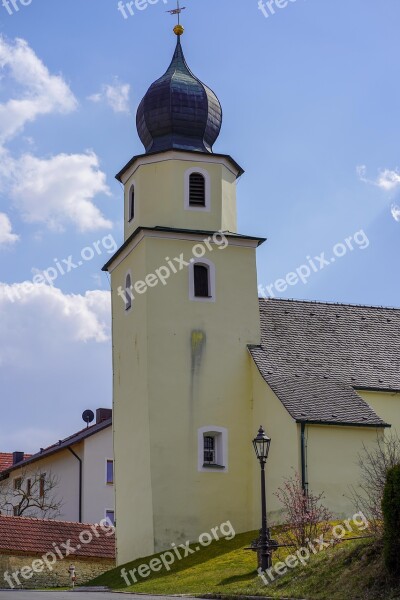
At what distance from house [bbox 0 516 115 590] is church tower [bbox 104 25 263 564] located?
1.21 meters

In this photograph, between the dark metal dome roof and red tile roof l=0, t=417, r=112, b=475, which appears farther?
red tile roof l=0, t=417, r=112, b=475

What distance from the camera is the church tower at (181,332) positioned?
3070 centimetres

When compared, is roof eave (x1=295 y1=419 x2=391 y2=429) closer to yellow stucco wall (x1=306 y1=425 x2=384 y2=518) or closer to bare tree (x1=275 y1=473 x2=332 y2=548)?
yellow stucco wall (x1=306 y1=425 x2=384 y2=518)

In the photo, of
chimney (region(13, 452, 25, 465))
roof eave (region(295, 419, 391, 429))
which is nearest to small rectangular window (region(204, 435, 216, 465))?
roof eave (region(295, 419, 391, 429))

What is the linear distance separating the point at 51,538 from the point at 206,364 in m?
7.58

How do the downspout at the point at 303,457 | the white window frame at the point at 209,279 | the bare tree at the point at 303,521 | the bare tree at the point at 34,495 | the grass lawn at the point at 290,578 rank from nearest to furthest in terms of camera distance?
the grass lawn at the point at 290,578
the bare tree at the point at 303,521
the downspout at the point at 303,457
the white window frame at the point at 209,279
the bare tree at the point at 34,495

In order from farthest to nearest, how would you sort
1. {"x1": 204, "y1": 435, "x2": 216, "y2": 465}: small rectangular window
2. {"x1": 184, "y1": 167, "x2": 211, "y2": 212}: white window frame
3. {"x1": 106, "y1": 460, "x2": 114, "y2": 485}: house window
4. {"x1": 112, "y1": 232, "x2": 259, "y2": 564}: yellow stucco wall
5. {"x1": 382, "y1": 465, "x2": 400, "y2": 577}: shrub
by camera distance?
{"x1": 106, "y1": 460, "x2": 114, "y2": 485}: house window
{"x1": 184, "y1": 167, "x2": 211, "y2": 212}: white window frame
{"x1": 204, "y1": 435, "x2": 216, "y2": 465}: small rectangular window
{"x1": 112, "y1": 232, "x2": 259, "y2": 564}: yellow stucco wall
{"x1": 382, "y1": 465, "x2": 400, "y2": 577}: shrub

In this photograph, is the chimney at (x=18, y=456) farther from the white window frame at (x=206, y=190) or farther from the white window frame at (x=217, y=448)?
the white window frame at (x=206, y=190)

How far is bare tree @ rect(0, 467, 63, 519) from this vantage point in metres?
47.2

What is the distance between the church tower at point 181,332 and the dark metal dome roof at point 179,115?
33 mm

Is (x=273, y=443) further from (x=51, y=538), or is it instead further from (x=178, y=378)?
(x=51, y=538)

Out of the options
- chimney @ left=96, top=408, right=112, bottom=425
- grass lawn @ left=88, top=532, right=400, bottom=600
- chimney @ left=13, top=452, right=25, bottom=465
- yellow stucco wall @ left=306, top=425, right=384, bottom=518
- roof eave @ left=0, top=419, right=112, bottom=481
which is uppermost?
chimney @ left=96, top=408, right=112, bottom=425

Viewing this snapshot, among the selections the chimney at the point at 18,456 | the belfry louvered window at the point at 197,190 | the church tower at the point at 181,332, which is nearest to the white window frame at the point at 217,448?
the church tower at the point at 181,332

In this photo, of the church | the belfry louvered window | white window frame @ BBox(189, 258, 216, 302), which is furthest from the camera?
the belfry louvered window
